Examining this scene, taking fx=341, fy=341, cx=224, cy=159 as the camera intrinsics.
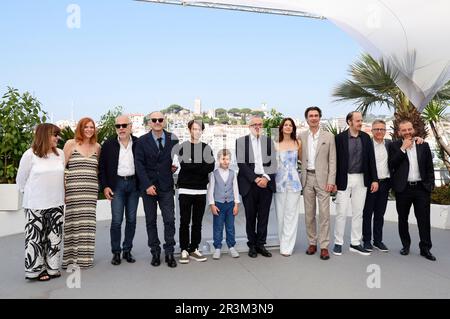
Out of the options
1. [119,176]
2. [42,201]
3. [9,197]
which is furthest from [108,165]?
[9,197]

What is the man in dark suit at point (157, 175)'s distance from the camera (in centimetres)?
338

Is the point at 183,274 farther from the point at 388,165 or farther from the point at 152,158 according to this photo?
the point at 388,165

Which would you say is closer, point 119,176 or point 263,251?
point 119,176

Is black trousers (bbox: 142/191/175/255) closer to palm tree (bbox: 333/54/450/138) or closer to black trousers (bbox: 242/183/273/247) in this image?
black trousers (bbox: 242/183/273/247)

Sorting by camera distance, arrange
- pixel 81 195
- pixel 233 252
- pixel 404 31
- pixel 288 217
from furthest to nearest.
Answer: pixel 404 31 < pixel 288 217 < pixel 233 252 < pixel 81 195

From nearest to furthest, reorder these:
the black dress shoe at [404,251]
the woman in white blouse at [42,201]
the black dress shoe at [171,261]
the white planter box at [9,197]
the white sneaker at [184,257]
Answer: the woman in white blouse at [42,201], the black dress shoe at [171,261], the white sneaker at [184,257], the black dress shoe at [404,251], the white planter box at [9,197]

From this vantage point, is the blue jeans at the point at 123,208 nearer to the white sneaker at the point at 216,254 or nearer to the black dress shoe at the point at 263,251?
the white sneaker at the point at 216,254

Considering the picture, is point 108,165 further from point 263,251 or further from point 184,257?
point 263,251

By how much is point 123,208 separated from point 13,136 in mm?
2466

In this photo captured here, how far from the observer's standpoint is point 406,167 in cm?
379

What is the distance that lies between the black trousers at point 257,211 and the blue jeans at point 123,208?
3.90 ft

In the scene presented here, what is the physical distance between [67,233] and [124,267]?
65 centimetres

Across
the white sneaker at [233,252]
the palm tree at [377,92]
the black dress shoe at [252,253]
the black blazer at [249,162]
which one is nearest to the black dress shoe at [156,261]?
the white sneaker at [233,252]
